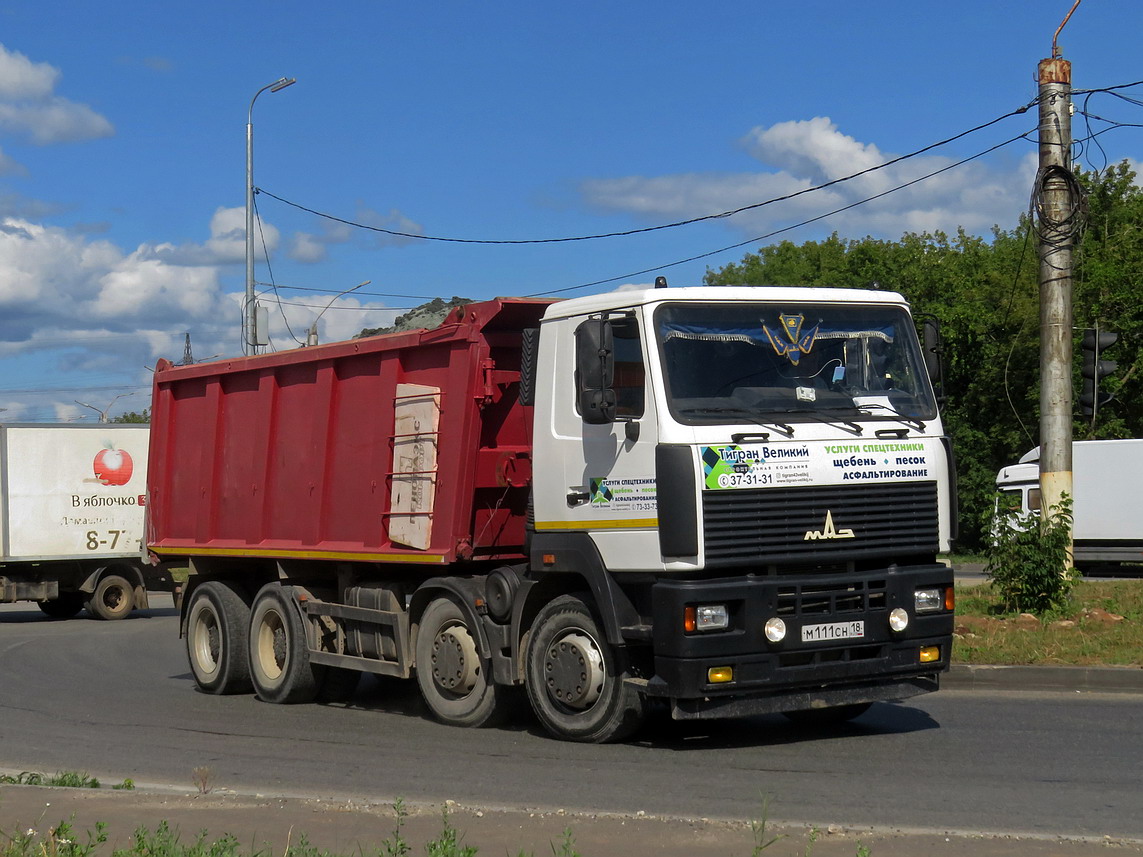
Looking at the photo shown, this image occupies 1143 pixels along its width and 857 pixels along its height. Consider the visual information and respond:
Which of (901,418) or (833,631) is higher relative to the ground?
(901,418)

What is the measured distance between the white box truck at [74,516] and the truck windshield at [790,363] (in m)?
17.2

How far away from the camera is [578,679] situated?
362 inches

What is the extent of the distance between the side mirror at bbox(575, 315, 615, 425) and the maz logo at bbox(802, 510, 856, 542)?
139 centimetres

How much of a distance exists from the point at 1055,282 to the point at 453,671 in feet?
25.7

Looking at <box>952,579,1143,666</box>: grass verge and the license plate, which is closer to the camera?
the license plate

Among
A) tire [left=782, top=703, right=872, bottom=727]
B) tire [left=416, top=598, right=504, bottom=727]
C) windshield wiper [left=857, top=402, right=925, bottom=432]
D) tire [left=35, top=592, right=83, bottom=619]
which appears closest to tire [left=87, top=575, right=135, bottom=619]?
tire [left=35, top=592, right=83, bottom=619]

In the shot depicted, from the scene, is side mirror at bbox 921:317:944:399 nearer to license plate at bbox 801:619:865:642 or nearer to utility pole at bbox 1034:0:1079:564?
license plate at bbox 801:619:865:642

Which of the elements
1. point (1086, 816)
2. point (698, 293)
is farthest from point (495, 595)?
point (1086, 816)

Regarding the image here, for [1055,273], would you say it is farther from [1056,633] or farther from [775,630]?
[775,630]

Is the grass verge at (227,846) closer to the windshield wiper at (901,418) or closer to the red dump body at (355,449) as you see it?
the windshield wiper at (901,418)

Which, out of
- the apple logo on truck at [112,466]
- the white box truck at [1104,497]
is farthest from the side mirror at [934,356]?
the white box truck at [1104,497]

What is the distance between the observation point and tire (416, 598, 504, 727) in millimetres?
10242

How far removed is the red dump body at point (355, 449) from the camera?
10305 mm

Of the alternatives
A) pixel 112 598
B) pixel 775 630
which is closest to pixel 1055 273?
pixel 775 630
